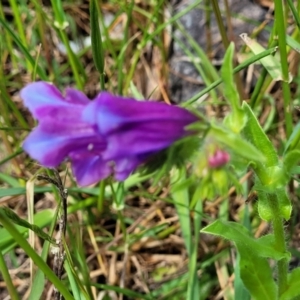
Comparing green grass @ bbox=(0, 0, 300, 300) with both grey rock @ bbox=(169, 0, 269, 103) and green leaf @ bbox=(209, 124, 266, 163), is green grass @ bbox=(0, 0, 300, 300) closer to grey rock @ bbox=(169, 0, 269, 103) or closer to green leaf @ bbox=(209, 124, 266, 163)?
grey rock @ bbox=(169, 0, 269, 103)

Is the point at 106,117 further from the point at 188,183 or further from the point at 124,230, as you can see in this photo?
the point at 124,230

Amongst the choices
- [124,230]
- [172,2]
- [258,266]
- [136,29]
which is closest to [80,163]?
[258,266]

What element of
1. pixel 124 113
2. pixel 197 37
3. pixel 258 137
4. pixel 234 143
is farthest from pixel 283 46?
pixel 197 37

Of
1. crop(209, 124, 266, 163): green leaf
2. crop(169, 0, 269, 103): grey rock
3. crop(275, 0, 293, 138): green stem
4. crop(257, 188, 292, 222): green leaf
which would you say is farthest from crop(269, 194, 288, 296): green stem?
crop(169, 0, 269, 103): grey rock

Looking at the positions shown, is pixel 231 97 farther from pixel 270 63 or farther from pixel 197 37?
pixel 197 37

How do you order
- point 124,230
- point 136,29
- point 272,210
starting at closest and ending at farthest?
point 272,210 < point 124,230 < point 136,29
